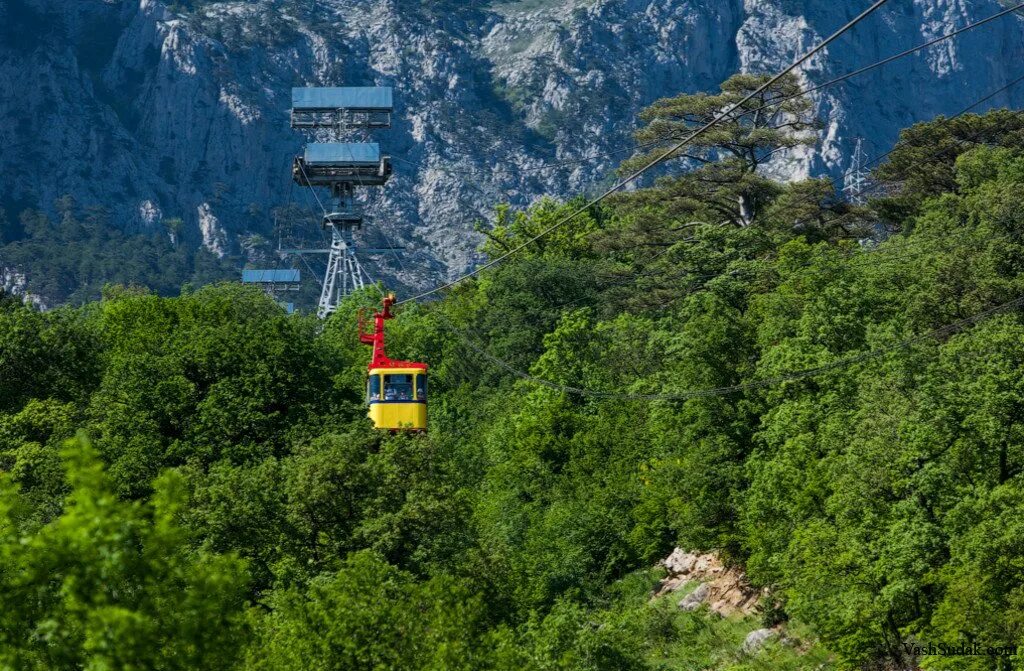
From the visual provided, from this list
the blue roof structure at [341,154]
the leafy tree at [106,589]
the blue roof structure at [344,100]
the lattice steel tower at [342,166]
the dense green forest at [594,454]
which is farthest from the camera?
the blue roof structure at [344,100]

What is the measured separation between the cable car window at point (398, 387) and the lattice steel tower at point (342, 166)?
57.9 m

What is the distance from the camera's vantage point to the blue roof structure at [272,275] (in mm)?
182000

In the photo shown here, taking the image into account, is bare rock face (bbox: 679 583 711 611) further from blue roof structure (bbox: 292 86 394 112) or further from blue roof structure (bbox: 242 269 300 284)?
blue roof structure (bbox: 242 269 300 284)

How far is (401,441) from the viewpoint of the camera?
49000 millimetres

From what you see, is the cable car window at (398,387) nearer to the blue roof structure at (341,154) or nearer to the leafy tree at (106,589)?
the leafy tree at (106,589)

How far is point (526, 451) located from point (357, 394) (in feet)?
24.8

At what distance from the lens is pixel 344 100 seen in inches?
5266

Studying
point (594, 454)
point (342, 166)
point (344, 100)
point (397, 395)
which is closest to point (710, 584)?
point (594, 454)

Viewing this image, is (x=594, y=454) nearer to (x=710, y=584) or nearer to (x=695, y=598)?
(x=710, y=584)

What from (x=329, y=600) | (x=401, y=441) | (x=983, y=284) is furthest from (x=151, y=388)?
(x=983, y=284)

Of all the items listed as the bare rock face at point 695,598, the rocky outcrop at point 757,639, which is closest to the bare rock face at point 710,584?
the bare rock face at point 695,598

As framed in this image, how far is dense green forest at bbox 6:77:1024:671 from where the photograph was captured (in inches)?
1216

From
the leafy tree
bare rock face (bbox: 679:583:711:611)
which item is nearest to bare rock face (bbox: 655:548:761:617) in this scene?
bare rock face (bbox: 679:583:711:611)

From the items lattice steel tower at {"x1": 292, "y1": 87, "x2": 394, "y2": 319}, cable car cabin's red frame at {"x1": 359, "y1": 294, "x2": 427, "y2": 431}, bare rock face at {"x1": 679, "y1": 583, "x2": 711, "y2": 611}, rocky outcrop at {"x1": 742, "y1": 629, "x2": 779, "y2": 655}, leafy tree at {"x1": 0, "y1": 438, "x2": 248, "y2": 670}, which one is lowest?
leafy tree at {"x1": 0, "y1": 438, "x2": 248, "y2": 670}
